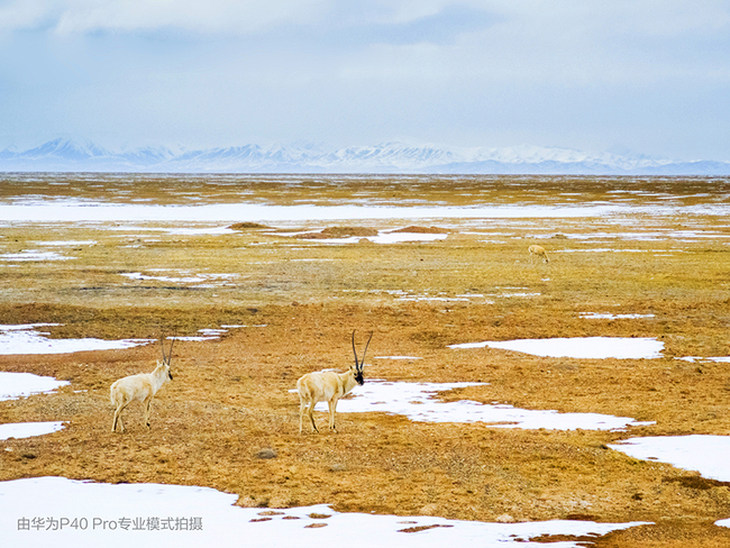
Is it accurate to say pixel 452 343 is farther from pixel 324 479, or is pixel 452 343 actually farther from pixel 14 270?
pixel 14 270

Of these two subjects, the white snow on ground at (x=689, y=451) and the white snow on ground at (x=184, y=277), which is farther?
the white snow on ground at (x=184, y=277)

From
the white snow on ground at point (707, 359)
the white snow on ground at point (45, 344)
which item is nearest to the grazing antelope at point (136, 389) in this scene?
the white snow on ground at point (45, 344)

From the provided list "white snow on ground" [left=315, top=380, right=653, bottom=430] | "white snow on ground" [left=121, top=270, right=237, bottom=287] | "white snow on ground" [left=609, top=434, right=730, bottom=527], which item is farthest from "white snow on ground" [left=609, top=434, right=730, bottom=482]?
"white snow on ground" [left=121, top=270, right=237, bottom=287]

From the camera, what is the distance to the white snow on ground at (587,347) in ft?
63.1

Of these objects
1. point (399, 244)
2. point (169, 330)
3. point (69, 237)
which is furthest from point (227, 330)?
point (69, 237)

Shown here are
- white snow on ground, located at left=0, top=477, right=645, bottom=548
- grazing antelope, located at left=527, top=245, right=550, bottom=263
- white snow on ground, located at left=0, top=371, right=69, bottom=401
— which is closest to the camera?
white snow on ground, located at left=0, top=477, right=645, bottom=548

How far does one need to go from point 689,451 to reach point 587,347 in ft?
28.9

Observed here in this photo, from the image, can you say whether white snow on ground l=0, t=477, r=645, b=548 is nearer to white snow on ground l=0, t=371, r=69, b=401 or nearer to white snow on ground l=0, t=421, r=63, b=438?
white snow on ground l=0, t=421, r=63, b=438

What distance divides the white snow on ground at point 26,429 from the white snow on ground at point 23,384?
80.3 inches

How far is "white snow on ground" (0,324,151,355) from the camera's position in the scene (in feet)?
64.0

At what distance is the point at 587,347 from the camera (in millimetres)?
20062

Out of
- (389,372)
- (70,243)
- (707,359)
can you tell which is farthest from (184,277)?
(707,359)

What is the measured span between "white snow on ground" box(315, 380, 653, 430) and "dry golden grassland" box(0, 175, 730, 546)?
1.49ft

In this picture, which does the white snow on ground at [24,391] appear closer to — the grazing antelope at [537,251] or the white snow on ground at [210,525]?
the white snow on ground at [210,525]
